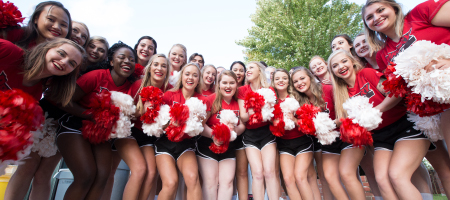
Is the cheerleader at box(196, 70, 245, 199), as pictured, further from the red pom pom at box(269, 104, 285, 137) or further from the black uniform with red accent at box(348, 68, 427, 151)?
the black uniform with red accent at box(348, 68, 427, 151)

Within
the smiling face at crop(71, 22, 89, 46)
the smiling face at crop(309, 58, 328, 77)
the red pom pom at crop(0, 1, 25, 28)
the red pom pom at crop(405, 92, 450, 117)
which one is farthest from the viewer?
the smiling face at crop(309, 58, 328, 77)

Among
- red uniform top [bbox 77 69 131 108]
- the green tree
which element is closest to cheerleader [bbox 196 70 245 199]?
red uniform top [bbox 77 69 131 108]

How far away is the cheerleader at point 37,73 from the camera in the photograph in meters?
2.10

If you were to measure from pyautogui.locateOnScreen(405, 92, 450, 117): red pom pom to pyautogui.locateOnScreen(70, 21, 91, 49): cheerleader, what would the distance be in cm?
424

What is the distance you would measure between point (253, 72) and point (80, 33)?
9.38 feet

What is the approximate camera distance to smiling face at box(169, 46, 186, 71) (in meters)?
4.66

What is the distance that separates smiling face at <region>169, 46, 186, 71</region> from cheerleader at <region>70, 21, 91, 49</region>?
155cm

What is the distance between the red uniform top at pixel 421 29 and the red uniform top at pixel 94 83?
3583 mm

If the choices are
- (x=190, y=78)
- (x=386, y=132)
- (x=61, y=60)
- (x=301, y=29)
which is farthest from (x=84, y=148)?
(x=301, y=29)

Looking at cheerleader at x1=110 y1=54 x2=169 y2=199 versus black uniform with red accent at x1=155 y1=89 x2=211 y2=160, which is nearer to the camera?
cheerleader at x1=110 y1=54 x2=169 y2=199

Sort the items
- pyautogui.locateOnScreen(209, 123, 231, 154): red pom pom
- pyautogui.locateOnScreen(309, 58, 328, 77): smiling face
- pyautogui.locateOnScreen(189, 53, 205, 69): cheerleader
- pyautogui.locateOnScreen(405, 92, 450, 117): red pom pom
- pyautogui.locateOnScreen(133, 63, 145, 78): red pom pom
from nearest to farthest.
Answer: pyautogui.locateOnScreen(405, 92, 450, 117): red pom pom < pyautogui.locateOnScreen(209, 123, 231, 154): red pom pom < pyautogui.locateOnScreen(133, 63, 145, 78): red pom pom < pyautogui.locateOnScreen(309, 58, 328, 77): smiling face < pyautogui.locateOnScreen(189, 53, 205, 69): cheerleader

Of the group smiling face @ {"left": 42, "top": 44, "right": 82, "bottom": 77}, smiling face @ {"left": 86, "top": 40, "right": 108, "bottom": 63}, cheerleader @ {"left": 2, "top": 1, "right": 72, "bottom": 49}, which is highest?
cheerleader @ {"left": 2, "top": 1, "right": 72, "bottom": 49}

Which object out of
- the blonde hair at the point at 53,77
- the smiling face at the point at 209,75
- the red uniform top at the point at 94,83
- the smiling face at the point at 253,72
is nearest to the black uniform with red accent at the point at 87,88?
the red uniform top at the point at 94,83

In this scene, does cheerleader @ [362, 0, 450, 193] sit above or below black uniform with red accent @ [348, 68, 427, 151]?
above
